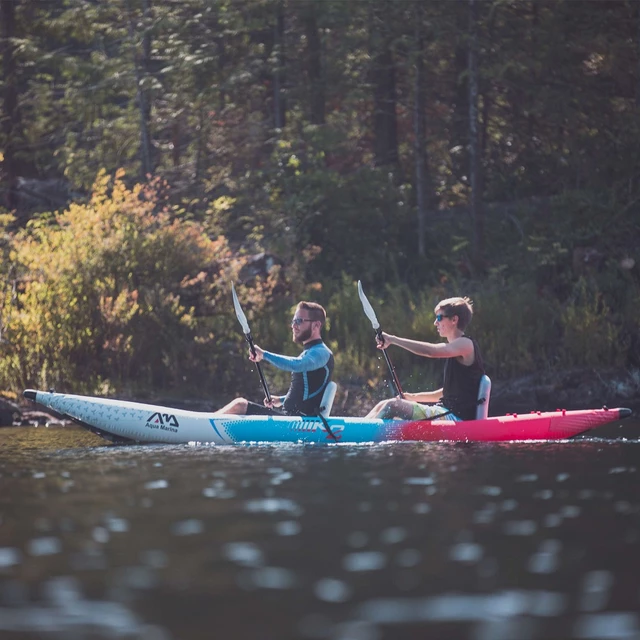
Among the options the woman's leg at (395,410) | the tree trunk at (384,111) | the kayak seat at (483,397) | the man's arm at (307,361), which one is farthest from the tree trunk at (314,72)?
the kayak seat at (483,397)

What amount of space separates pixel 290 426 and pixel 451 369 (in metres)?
1.71

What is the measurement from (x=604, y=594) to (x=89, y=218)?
42.5ft

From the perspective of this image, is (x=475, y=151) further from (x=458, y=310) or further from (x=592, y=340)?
(x=458, y=310)

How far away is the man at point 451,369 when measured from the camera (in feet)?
37.1

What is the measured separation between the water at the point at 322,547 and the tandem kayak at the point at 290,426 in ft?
3.70

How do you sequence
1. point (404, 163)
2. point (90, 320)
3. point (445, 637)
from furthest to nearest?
point (404, 163) < point (90, 320) < point (445, 637)

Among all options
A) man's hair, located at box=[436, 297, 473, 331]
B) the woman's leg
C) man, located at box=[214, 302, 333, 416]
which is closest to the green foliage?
the woman's leg

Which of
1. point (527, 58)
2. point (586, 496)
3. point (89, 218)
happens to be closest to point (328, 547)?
point (586, 496)

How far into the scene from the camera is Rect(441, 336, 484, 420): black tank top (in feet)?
38.0

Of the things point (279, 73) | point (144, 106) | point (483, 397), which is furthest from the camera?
point (144, 106)

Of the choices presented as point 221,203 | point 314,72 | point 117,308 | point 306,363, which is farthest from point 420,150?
point 306,363

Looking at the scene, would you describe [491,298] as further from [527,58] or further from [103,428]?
[103,428]

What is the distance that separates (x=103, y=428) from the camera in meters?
12.1

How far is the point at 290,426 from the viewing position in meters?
11.8
